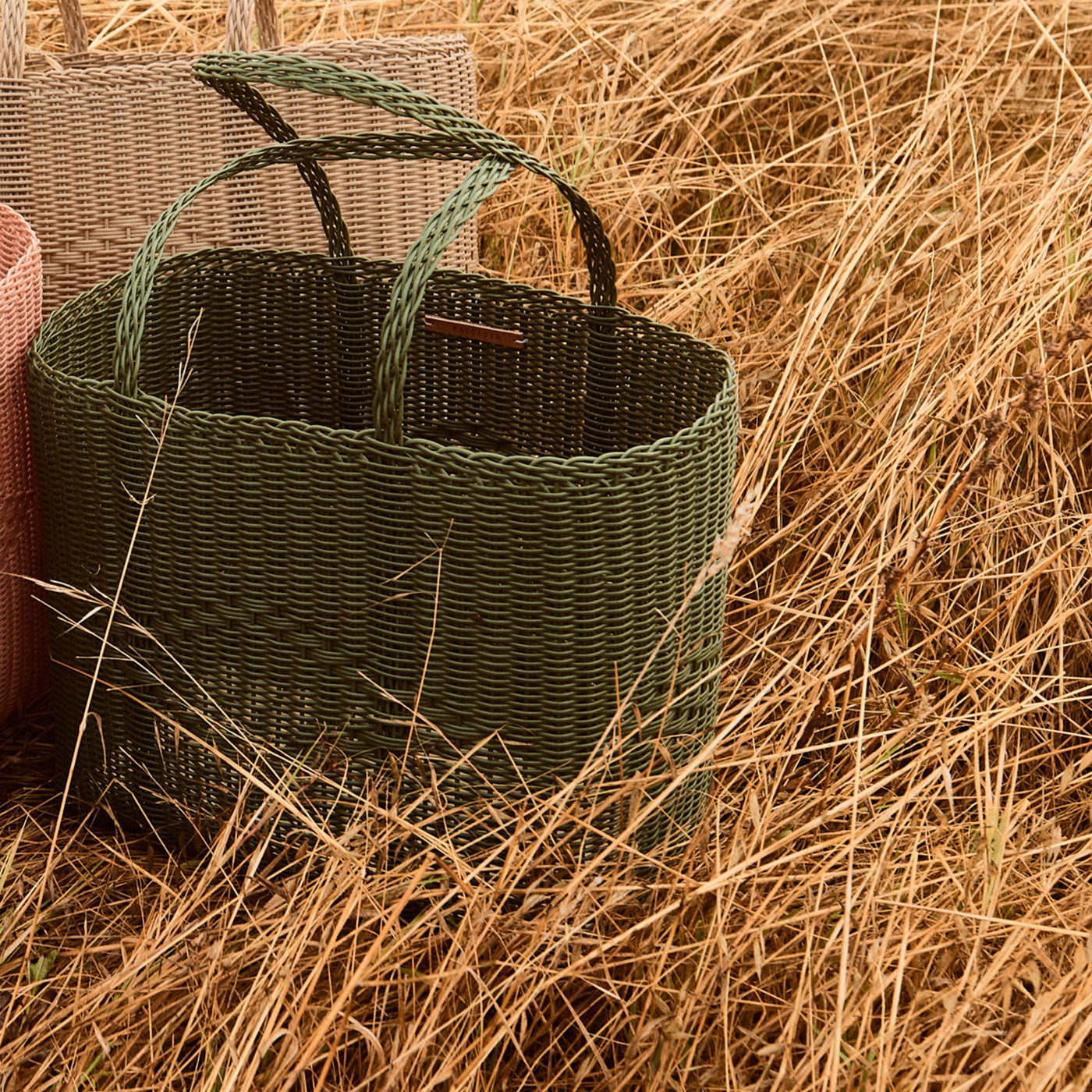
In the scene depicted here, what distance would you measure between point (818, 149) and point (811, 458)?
2.43 ft

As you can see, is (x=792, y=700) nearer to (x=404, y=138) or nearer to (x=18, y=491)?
(x=404, y=138)

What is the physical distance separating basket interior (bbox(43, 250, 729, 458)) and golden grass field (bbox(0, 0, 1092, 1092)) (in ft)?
0.70

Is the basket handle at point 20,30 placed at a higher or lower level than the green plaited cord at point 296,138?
higher

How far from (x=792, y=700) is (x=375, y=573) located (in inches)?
19.6

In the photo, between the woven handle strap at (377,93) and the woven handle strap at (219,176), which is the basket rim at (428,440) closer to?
the woven handle strap at (219,176)

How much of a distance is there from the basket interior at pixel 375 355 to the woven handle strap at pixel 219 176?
8.4 inches

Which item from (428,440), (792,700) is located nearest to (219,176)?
(428,440)

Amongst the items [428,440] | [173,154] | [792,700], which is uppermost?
[173,154]

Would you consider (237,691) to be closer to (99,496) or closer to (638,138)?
(99,496)

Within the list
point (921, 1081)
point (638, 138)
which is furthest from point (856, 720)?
point (638, 138)

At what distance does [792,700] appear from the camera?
4.72 ft

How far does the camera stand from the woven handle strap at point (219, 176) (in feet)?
4.01

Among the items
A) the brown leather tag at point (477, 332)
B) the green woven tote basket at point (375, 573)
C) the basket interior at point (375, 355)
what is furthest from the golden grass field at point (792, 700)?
the brown leather tag at point (477, 332)

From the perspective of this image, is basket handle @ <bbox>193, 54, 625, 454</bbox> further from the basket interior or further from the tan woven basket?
the tan woven basket
